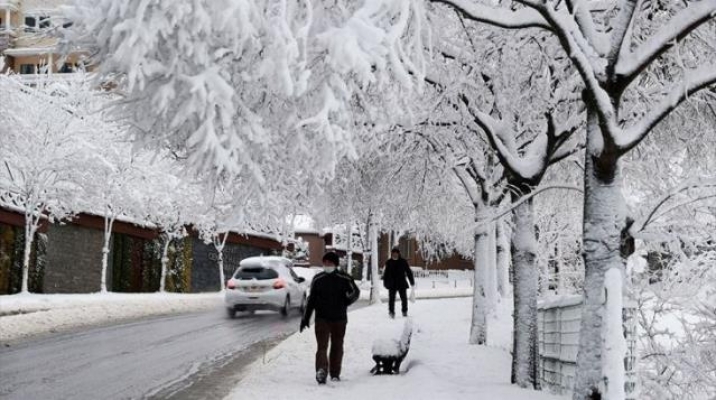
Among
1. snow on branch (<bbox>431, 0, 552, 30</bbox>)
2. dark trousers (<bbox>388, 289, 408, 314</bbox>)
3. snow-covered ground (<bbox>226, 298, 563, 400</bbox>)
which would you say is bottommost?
snow-covered ground (<bbox>226, 298, 563, 400</bbox>)

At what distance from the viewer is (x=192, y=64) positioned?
16.7 feet

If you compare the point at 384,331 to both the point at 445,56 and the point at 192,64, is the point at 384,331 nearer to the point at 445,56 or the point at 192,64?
the point at 445,56

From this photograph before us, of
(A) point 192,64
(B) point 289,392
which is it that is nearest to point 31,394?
(B) point 289,392

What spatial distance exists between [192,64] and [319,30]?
1022mm

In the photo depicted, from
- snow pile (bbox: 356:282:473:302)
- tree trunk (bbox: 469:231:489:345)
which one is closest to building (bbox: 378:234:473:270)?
snow pile (bbox: 356:282:473:302)

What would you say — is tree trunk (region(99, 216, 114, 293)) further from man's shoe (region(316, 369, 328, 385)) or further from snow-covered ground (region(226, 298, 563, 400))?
man's shoe (region(316, 369, 328, 385))

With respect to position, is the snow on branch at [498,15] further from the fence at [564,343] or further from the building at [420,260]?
the building at [420,260]

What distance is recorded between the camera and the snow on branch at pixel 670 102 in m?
6.42

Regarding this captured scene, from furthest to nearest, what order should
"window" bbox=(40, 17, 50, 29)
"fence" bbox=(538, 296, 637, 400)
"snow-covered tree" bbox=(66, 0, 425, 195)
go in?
"fence" bbox=(538, 296, 637, 400), "window" bbox=(40, 17, 50, 29), "snow-covered tree" bbox=(66, 0, 425, 195)

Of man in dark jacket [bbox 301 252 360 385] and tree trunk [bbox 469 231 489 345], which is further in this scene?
tree trunk [bbox 469 231 489 345]

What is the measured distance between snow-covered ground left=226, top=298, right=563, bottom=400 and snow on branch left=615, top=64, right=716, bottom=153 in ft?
11.3

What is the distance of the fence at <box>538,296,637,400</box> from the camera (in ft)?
23.3

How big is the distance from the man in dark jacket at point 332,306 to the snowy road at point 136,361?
1407 mm

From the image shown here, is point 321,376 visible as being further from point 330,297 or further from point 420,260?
point 420,260
